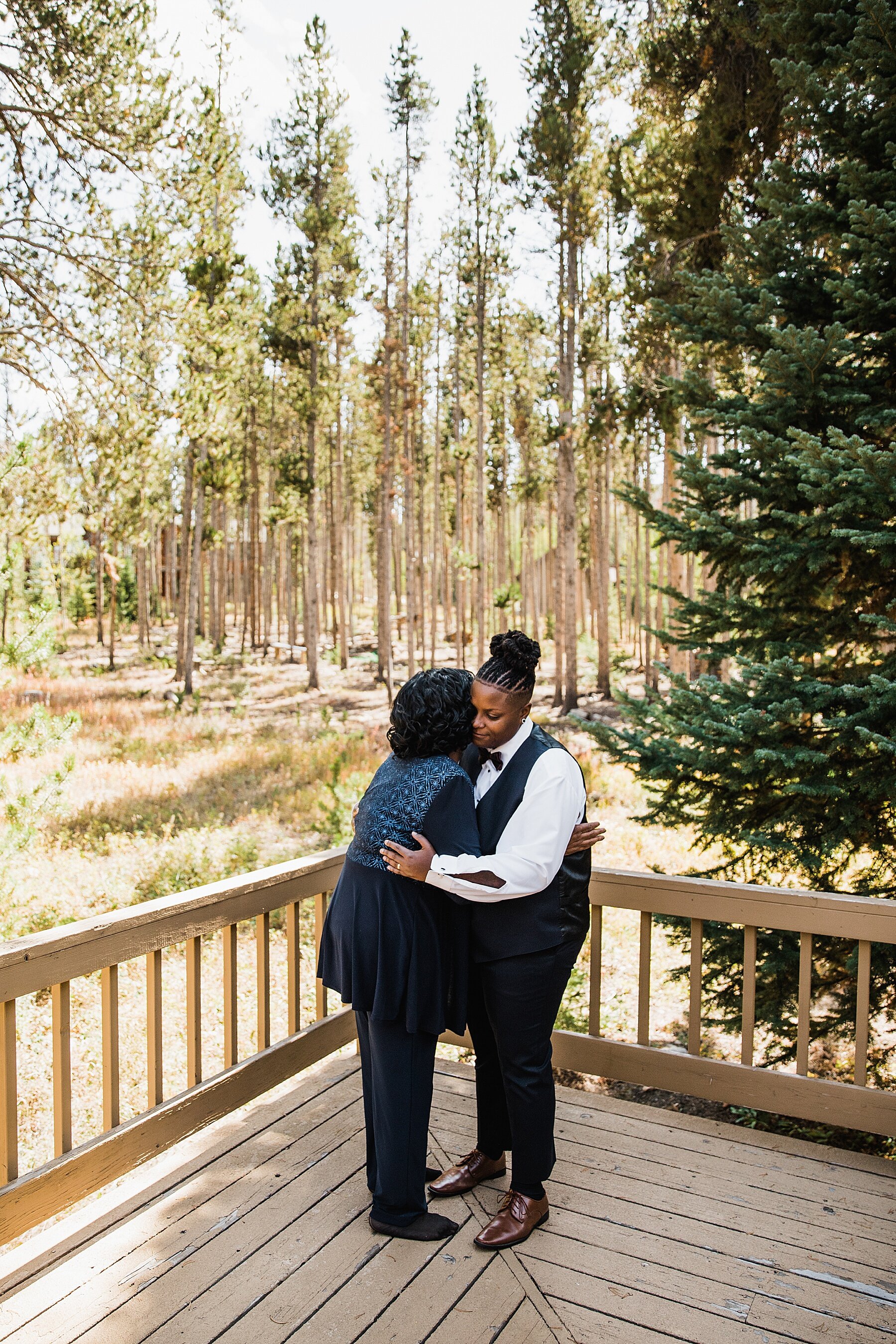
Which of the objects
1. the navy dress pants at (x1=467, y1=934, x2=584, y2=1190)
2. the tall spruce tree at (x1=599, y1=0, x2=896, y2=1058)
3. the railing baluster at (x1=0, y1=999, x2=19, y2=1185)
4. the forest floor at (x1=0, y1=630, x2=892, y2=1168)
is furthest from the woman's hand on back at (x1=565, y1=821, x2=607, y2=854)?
the forest floor at (x1=0, y1=630, x2=892, y2=1168)

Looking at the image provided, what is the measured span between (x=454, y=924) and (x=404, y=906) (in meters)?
0.18

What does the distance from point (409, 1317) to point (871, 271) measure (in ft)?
13.9

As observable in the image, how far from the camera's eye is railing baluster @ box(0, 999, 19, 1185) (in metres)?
2.21

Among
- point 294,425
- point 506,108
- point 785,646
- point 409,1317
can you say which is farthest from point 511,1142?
point 294,425

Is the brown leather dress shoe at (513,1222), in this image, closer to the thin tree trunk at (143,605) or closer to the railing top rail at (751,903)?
the railing top rail at (751,903)

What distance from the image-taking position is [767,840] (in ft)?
12.3

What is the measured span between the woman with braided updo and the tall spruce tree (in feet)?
5.14

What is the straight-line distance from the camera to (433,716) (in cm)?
238

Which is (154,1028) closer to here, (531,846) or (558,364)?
(531,846)

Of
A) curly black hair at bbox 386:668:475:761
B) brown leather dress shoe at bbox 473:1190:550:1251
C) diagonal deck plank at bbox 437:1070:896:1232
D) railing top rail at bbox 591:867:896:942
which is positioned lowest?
diagonal deck plank at bbox 437:1070:896:1232

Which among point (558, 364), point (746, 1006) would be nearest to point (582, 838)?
point (746, 1006)

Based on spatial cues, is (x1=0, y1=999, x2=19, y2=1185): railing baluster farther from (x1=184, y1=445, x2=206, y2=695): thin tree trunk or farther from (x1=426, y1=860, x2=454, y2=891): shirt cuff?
(x1=184, y1=445, x2=206, y2=695): thin tree trunk

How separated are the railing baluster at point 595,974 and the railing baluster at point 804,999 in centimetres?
69

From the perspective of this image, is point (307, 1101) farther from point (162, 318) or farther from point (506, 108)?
point (506, 108)
